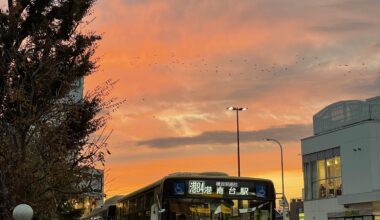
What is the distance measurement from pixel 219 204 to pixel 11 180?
535 cm

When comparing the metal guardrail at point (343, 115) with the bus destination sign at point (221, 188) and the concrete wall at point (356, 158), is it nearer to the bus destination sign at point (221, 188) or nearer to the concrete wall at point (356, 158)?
the concrete wall at point (356, 158)

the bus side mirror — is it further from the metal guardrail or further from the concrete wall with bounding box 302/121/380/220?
the metal guardrail

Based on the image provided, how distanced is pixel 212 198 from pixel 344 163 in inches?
1220

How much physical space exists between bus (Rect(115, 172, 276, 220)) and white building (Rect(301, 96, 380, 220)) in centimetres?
2564

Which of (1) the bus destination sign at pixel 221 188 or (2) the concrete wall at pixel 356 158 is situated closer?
(1) the bus destination sign at pixel 221 188

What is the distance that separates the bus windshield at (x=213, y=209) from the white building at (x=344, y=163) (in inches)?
1022

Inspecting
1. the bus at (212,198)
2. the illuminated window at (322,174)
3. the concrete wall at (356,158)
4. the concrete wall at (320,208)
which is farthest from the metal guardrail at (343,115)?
the bus at (212,198)

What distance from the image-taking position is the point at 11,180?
14414mm

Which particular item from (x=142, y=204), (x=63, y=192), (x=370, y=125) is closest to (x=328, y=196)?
(x=370, y=125)

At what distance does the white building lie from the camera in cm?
4175

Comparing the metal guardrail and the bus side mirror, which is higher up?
the metal guardrail

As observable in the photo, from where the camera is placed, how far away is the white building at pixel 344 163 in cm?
4175

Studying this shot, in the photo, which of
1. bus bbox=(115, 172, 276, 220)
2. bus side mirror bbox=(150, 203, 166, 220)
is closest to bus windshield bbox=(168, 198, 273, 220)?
bus bbox=(115, 172, 276, 220)

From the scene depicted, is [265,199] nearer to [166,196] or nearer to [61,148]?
[166,196]
